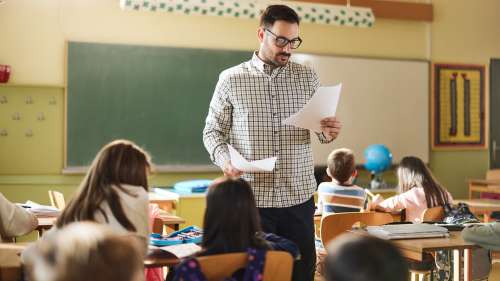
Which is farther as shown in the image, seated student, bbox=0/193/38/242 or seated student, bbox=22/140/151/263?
seated student, bbox=0/193/38/242

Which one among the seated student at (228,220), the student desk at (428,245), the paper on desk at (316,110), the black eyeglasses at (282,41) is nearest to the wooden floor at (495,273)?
the student desk at (428,245)

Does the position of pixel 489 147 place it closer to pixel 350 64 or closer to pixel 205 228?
pixel 350 64

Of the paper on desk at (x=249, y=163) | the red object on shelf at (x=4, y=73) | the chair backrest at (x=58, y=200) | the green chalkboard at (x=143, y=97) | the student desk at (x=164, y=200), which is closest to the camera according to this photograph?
the paper on desk at (x=249, y=163)

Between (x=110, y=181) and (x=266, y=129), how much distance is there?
74 centimetres

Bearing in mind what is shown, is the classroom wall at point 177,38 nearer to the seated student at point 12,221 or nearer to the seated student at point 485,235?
the seated student at point 12,221

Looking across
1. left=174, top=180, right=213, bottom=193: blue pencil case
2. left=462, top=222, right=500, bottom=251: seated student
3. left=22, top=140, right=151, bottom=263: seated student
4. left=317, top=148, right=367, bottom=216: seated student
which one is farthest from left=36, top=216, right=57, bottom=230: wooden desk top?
left=174, top=180, right=213, bottom=193: blue pencil case

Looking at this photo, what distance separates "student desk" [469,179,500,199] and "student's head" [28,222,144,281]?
588 centimetres

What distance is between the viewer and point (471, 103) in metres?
8.02

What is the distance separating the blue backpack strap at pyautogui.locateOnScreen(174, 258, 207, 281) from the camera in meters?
2.19

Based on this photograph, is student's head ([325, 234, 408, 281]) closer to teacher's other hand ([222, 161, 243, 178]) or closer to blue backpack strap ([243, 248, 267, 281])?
blue backpack strap ([243, 248, 267, 281])

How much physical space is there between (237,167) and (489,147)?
6.04 metres

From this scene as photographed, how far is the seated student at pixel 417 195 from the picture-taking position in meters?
4.59

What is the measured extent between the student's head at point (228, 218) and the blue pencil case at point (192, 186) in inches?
147

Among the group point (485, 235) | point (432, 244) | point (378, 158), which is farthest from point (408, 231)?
point (378, 158)
